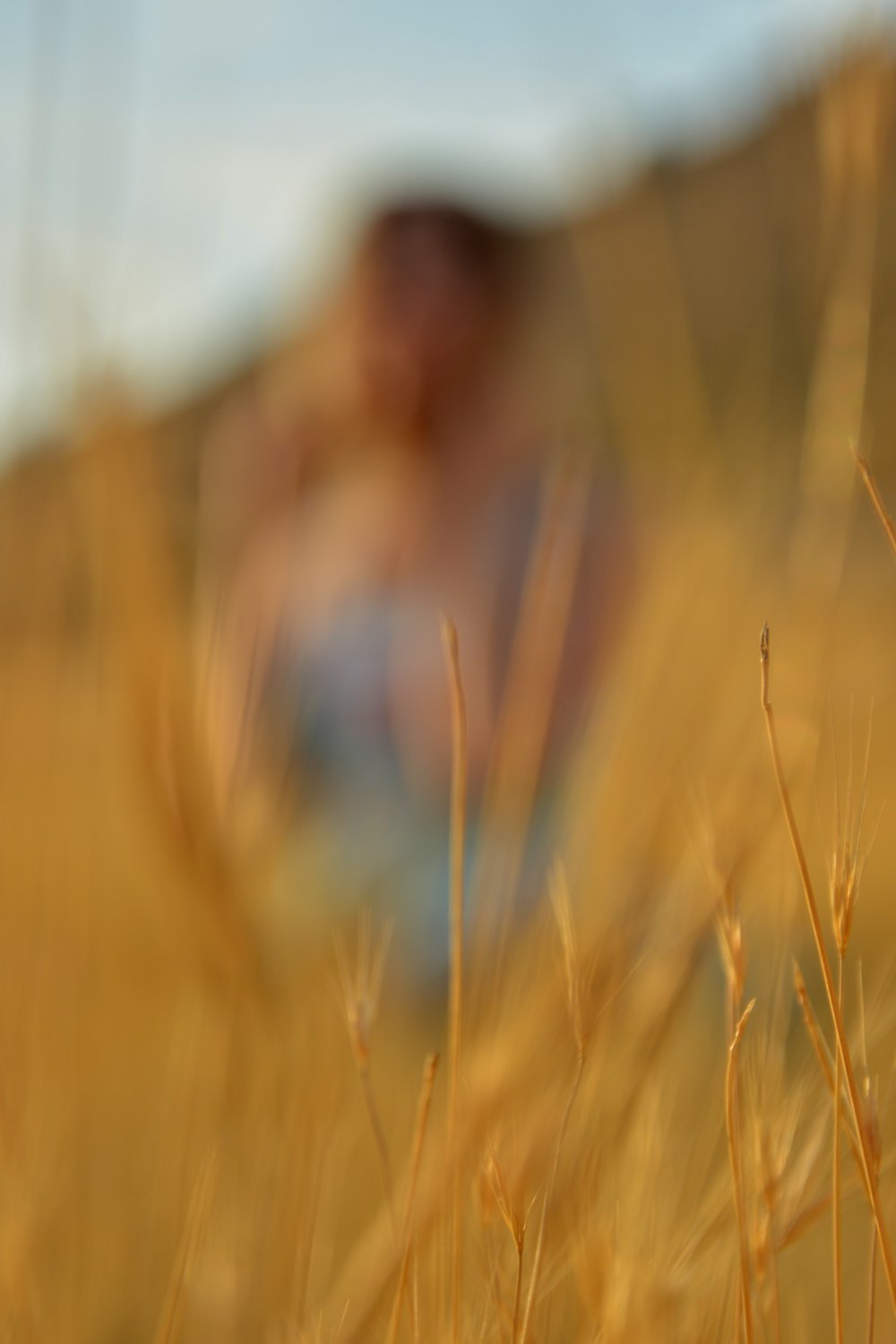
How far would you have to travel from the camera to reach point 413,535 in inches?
45.9

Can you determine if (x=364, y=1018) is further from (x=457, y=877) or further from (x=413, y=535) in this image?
(x=413, y=535)

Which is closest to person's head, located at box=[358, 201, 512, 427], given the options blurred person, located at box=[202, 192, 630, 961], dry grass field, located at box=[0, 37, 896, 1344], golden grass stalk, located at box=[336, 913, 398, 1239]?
blurred person, located at box=[202, 192, 630, 961]

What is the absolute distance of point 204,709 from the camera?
40cm

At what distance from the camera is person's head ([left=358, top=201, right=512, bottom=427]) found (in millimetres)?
1140

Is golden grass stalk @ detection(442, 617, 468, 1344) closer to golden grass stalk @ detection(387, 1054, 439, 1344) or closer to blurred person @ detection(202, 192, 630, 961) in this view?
golden grass stalk @ detection(387, 1054, 439, 1344)

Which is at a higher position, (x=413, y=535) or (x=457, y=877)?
(x=457, y=877)

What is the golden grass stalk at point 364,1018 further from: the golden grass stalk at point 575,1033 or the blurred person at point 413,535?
the blurred person at point 413,535

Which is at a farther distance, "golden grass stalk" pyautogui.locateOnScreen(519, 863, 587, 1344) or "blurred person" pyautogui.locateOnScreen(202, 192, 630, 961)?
"blurred person" pyautogui.locateOnScreen(202, 192, 630, 961)

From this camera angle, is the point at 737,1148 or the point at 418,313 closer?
the point at 737,1148

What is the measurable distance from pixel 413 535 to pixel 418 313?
205 millimetres

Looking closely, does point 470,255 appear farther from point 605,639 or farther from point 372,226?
point 605,639

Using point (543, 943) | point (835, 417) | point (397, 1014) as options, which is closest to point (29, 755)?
point (543, 943)

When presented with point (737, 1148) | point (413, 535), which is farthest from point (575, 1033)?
point (413, 535)

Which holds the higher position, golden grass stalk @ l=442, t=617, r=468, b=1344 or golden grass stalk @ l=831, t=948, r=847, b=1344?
golden grass stalk @ l=442, t=617, r=468, b=1344
